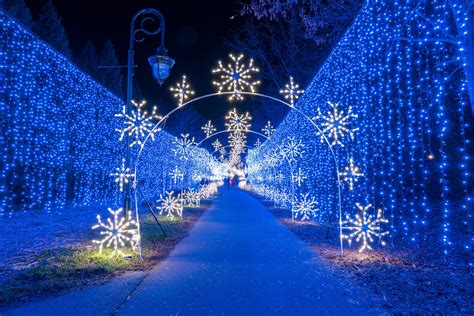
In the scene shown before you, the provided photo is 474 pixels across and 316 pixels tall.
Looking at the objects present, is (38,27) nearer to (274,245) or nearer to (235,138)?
(235,138)

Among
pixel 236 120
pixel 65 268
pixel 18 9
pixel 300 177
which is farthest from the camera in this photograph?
pixel 18 9

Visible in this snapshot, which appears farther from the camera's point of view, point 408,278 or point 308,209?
point 308,209

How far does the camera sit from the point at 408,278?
5.93m

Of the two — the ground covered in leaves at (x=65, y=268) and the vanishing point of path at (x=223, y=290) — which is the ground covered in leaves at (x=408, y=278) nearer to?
the vanishing point of path at (x=223, y=290)

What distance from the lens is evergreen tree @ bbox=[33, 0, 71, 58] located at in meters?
28.7

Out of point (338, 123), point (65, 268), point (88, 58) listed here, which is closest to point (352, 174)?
point (338, 123)

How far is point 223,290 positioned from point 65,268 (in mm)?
2896

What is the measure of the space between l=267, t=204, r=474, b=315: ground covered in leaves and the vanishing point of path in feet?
1.23

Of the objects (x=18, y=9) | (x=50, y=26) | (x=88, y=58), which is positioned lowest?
(x=18, y=9)

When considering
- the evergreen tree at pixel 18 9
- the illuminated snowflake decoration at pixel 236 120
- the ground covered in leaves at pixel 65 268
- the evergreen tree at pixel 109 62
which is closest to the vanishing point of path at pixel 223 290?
the ground covered in leaves at pixel 65 268

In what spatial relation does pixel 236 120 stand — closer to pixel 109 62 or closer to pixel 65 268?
pixel 65 268

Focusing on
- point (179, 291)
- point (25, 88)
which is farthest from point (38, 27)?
point (179, 291)

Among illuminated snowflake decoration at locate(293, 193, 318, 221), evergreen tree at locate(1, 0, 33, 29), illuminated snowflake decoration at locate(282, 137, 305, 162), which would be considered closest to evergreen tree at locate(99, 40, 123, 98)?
evergreen tree at locate(1, 0, 33, 29)

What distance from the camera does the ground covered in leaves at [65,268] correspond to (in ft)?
16.8
